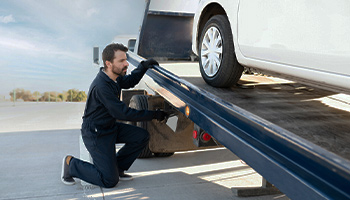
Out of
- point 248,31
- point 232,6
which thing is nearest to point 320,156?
point 248,31

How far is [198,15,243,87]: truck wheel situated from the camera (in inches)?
→ 111

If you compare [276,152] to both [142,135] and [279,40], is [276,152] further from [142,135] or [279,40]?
[142,135]

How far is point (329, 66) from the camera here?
74.4 inches

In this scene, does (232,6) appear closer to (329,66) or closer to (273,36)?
(273,36)

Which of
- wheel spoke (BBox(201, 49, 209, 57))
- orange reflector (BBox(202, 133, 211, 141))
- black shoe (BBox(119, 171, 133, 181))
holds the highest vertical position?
wheel spoke (BBox(201, 49, 209, 57))

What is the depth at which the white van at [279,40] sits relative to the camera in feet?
6.00

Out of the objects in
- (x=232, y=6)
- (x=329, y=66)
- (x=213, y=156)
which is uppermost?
(x=232, y=6)

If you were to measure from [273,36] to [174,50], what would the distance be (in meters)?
3.23

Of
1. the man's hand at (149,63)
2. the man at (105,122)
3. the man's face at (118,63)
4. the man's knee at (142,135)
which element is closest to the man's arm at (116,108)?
the man at (105,122)

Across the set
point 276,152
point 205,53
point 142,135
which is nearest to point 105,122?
point 142,135

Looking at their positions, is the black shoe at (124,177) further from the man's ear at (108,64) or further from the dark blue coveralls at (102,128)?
the man's ear at (108,64)

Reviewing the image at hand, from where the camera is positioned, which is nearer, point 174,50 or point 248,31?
point 248,31

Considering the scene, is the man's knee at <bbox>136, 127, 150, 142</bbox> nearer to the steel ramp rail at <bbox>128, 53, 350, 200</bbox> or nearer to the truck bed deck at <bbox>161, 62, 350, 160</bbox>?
the truck bed deck at <bbox>161, 62, 350, 160</bbox>

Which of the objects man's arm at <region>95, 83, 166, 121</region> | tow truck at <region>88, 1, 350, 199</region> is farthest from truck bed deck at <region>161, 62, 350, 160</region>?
man's arm at <region>95, 83, 166, 121</region>
